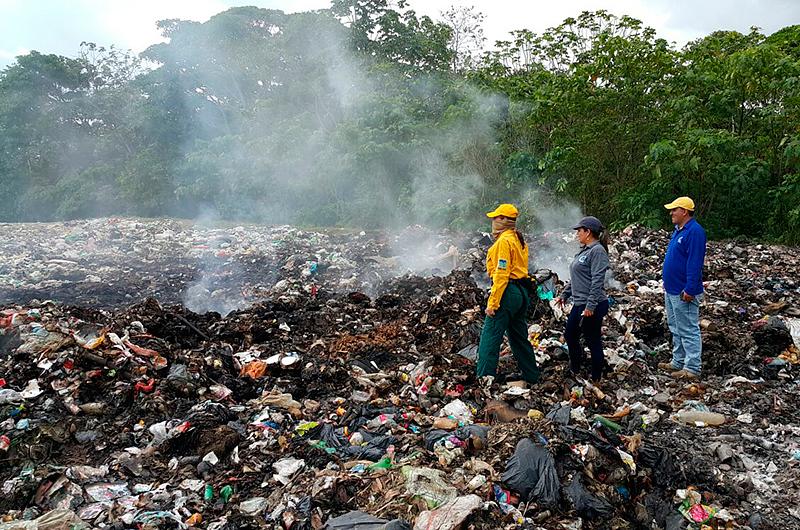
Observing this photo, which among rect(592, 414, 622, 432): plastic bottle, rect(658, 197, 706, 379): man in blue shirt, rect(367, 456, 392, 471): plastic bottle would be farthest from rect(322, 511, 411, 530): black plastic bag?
rect(658, 197, 706, 379): man in blue shirt

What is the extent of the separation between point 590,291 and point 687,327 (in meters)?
0.93

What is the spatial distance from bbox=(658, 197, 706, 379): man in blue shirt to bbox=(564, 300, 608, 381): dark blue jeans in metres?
0.61

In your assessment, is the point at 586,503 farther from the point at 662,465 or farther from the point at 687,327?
the point at 687,327

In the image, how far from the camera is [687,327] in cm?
441

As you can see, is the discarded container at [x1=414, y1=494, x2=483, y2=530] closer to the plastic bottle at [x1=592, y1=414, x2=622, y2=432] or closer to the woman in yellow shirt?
the plastic bottle at [x1=592, y1=414, x2=622, y2=432]

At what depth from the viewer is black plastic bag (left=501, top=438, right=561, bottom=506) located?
2.65 metres

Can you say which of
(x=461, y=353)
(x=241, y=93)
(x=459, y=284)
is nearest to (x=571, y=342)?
(x=461, y=353)

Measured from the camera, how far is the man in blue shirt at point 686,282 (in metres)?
4.23

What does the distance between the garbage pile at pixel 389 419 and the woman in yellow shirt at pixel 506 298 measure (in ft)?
0.66

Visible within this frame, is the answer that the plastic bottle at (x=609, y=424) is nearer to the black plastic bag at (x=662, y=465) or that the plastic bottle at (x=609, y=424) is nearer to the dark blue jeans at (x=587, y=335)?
the black plastic bag at (x=662, y=465)

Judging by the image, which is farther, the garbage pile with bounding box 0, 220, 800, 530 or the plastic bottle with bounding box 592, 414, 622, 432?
the plastic bottle with bounding box 592, 414, 622, 432

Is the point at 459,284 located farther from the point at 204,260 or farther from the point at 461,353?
the point at 204,260

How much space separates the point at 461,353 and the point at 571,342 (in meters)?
1.07

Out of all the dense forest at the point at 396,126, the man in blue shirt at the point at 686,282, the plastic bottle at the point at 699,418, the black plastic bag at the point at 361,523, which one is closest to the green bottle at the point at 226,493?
the black plastic bag at the point at 361,523
